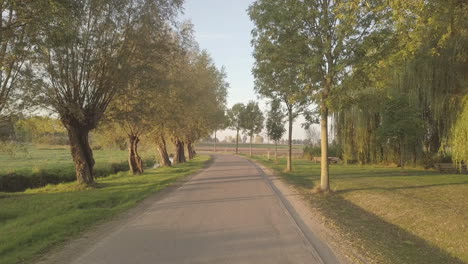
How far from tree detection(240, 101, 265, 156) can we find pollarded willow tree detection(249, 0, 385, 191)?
4338 centimetres

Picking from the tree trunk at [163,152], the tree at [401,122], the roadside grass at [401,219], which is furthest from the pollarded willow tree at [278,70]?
the tree trunk at [163,152]

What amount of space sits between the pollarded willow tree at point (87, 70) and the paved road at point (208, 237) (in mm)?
8118

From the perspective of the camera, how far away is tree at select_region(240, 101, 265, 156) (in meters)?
57.3

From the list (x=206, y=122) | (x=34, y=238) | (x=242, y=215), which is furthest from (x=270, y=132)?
(x=34, y=238)

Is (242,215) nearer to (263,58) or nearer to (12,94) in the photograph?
(263,58)

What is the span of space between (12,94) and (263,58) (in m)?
10.7

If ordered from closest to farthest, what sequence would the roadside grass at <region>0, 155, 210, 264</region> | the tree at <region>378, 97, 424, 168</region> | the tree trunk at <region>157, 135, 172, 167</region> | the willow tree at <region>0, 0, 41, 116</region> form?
the roadside grass at <region>0, 155, 210, 264</region> → the willow tree at <region>0, 0, 41, 116</region> → the tree at <region>378, 97, 424, 168</region> → the tree trunk at <region>157, 135, 172, 167</region>

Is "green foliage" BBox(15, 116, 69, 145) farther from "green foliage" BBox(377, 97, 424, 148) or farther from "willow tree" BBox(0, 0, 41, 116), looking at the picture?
"green foliage" BBox(377, 97, 424, 148)

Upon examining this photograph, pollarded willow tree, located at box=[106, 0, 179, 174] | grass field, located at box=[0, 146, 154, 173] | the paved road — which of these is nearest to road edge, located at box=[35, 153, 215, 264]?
the paved road

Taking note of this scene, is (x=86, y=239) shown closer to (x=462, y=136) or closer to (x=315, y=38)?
(x=315, y=38)

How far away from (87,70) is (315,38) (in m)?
10.5

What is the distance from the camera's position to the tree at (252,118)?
188 ft

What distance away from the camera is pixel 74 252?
19.9ft

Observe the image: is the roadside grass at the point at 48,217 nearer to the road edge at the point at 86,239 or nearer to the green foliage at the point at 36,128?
the road edge at the point at 86,239
